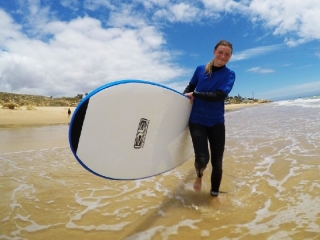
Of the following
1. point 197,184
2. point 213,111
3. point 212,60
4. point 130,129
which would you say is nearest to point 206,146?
point 213,111

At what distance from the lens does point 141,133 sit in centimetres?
295

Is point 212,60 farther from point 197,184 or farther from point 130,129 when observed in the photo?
point 197,184

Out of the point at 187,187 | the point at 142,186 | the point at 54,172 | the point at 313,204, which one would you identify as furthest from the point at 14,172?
the point at 313,204

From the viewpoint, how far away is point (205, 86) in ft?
9.87

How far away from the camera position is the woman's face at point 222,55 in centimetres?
290

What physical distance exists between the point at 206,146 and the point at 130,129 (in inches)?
35.3

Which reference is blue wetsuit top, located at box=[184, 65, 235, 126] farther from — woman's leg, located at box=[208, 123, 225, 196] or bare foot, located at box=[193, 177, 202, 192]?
bare foot, located at box=[193, 177, 202, 192]

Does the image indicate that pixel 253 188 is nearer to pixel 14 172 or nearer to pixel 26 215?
pixel 26 215

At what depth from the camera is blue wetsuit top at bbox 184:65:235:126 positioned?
285 cm

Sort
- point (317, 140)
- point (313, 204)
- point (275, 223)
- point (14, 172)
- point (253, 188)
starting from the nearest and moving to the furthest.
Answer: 1. point (275, 223)
2. point (313, 204)
3. point (253, 188)
4. point (14, 172)
5. point (317, 140)

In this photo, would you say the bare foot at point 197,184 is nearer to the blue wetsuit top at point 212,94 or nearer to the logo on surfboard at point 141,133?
the blue wetsuit top at point 212,94

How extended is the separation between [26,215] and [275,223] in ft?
8.10

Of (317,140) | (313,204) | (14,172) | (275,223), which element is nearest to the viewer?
(275,223)

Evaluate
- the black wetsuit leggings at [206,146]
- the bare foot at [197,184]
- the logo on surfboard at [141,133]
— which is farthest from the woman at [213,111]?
the logo on surfboard at [141,133]
